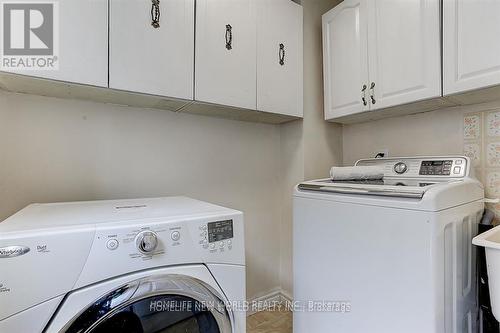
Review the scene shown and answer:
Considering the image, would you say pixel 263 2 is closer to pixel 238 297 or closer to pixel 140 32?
pixel 140 32

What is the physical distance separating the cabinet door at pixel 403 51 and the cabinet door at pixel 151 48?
1.07 metres

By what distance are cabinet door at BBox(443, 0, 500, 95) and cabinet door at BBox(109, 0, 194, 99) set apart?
1.27 metres

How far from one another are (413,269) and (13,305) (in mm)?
1231

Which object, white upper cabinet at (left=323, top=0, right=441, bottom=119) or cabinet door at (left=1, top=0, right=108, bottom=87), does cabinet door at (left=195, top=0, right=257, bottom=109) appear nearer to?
cabinet door at (left=1, top=0, right=108, bottom=87)

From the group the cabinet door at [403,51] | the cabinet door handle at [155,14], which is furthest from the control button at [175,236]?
the cabinet door at [403,51]

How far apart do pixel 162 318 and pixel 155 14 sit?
1312 millimetres

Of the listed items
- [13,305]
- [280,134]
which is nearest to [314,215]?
[280,134]

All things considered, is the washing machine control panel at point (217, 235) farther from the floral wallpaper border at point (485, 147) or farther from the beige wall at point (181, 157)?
the floral wallpaper border at point (485, 147)

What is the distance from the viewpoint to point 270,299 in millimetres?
1995

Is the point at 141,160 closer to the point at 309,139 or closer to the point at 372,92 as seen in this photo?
the point at 309,139

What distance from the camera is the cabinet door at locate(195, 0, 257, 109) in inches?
54.4

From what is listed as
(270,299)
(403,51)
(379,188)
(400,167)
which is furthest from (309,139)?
(270,299)

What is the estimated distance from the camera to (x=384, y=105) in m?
1.49

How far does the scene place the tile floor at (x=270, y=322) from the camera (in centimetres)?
171
